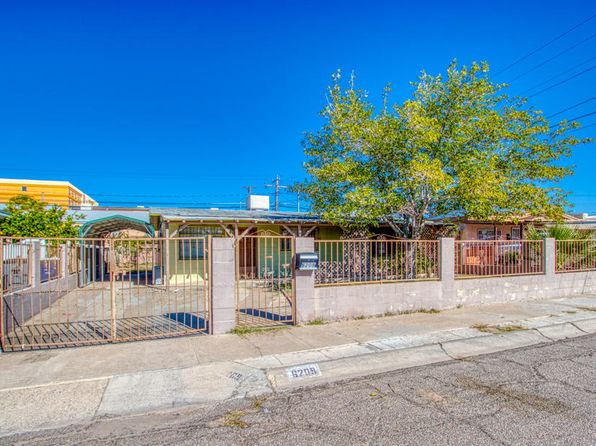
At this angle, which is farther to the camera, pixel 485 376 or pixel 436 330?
pixel 436 330

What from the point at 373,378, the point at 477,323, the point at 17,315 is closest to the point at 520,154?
the point at 477,323

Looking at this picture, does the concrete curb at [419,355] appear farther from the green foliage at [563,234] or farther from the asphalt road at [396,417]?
the green foliage at [563,234]

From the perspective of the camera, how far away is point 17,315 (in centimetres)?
714

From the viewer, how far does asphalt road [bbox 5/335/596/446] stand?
11.0ft

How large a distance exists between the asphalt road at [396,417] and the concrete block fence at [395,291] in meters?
2.67

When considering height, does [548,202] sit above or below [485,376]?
above

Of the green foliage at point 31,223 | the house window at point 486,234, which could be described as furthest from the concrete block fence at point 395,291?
the green foliage at point 31,223

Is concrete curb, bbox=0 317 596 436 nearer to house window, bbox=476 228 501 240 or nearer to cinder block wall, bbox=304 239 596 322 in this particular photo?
cinder block wall, bbox=304 239 596 322

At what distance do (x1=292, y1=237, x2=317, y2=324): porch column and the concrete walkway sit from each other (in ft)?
1.16

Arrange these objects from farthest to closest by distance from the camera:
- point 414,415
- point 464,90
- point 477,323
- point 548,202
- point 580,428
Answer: point 548,202, point 464,90, point 477,323, point 414,415, point 580,428

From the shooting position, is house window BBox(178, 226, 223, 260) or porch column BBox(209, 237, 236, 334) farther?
house window BBox(178, 226, 223, 260)

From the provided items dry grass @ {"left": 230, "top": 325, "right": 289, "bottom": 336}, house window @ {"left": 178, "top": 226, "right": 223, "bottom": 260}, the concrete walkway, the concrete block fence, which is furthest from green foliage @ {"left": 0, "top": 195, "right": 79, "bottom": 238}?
dry grass @ {"left": 230, "top": 325, "right": 289, "bottom": 336}

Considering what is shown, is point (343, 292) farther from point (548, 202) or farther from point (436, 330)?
point (548, 202)

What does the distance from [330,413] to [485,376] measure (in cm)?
237
